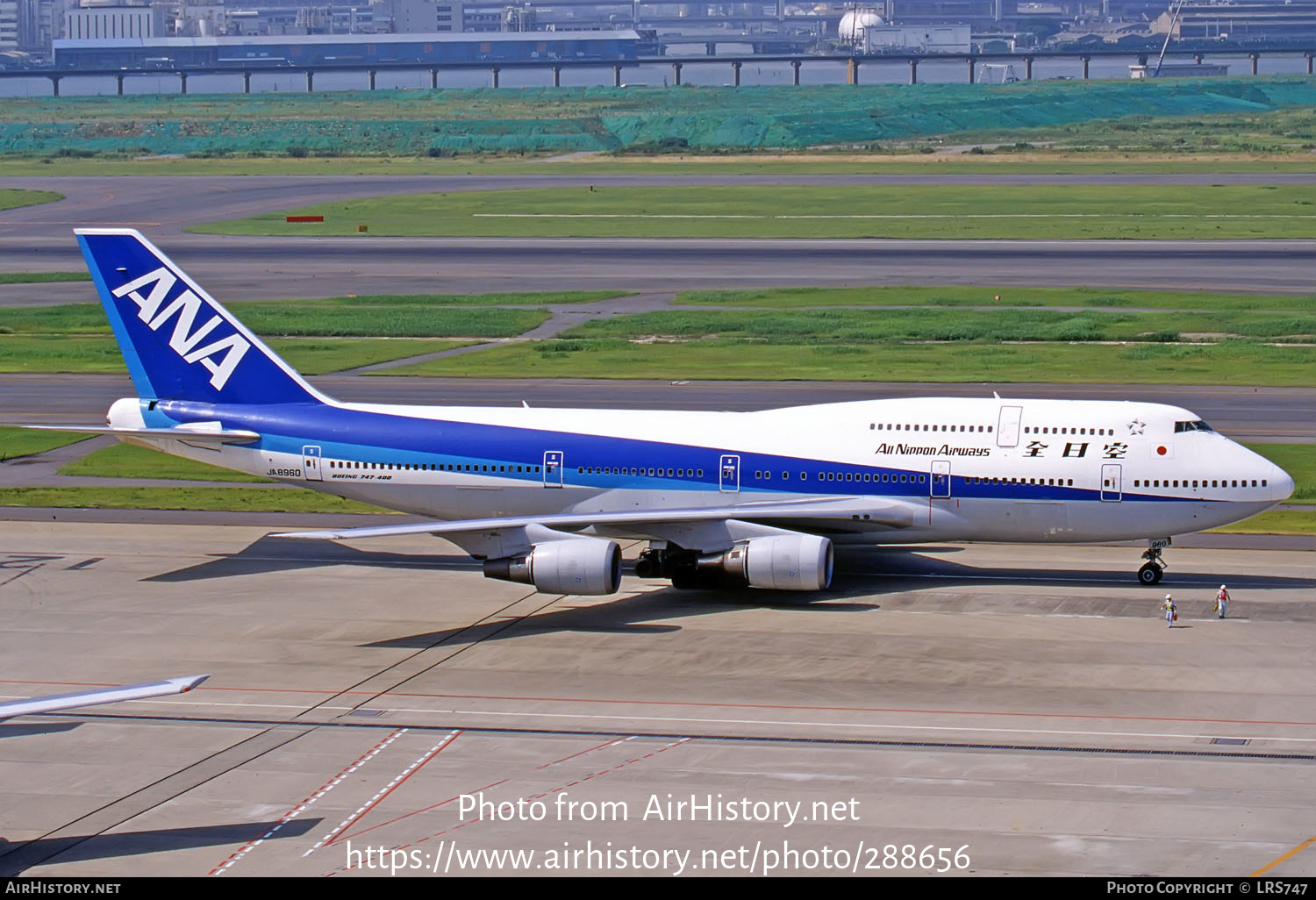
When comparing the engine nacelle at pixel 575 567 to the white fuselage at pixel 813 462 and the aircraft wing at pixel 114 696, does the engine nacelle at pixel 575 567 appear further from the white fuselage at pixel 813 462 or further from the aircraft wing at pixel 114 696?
the aircraft wing at pixel 114 696

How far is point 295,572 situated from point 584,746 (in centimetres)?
1665

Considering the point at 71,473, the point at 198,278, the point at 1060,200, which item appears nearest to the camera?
the point at 71,473

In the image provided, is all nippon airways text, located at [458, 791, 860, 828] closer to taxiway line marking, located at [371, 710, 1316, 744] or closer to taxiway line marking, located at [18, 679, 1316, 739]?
taxiway line marking, located at [371, 710, 1316, 744]

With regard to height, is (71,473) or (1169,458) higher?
(1169,458)

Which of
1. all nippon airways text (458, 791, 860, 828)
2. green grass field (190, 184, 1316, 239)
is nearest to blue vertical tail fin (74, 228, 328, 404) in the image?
all nippon airways text (458, 791, 860, 828)

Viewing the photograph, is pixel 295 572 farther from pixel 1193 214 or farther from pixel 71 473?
pixel 1193 214

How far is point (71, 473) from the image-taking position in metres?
55.7

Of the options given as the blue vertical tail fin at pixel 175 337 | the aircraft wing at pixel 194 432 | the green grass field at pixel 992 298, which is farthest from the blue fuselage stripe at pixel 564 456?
the green grass field at pixel 992 298

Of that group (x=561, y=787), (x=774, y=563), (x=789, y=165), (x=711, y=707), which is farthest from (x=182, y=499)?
(x=789, y=165)

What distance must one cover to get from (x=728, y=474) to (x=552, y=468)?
4751 millimetres

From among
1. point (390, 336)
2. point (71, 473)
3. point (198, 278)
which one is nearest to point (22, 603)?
point (71, 473)

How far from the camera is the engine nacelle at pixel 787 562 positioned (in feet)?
127

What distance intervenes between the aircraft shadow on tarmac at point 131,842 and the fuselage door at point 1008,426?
2174cm

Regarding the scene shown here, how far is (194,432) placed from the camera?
4347 cm
